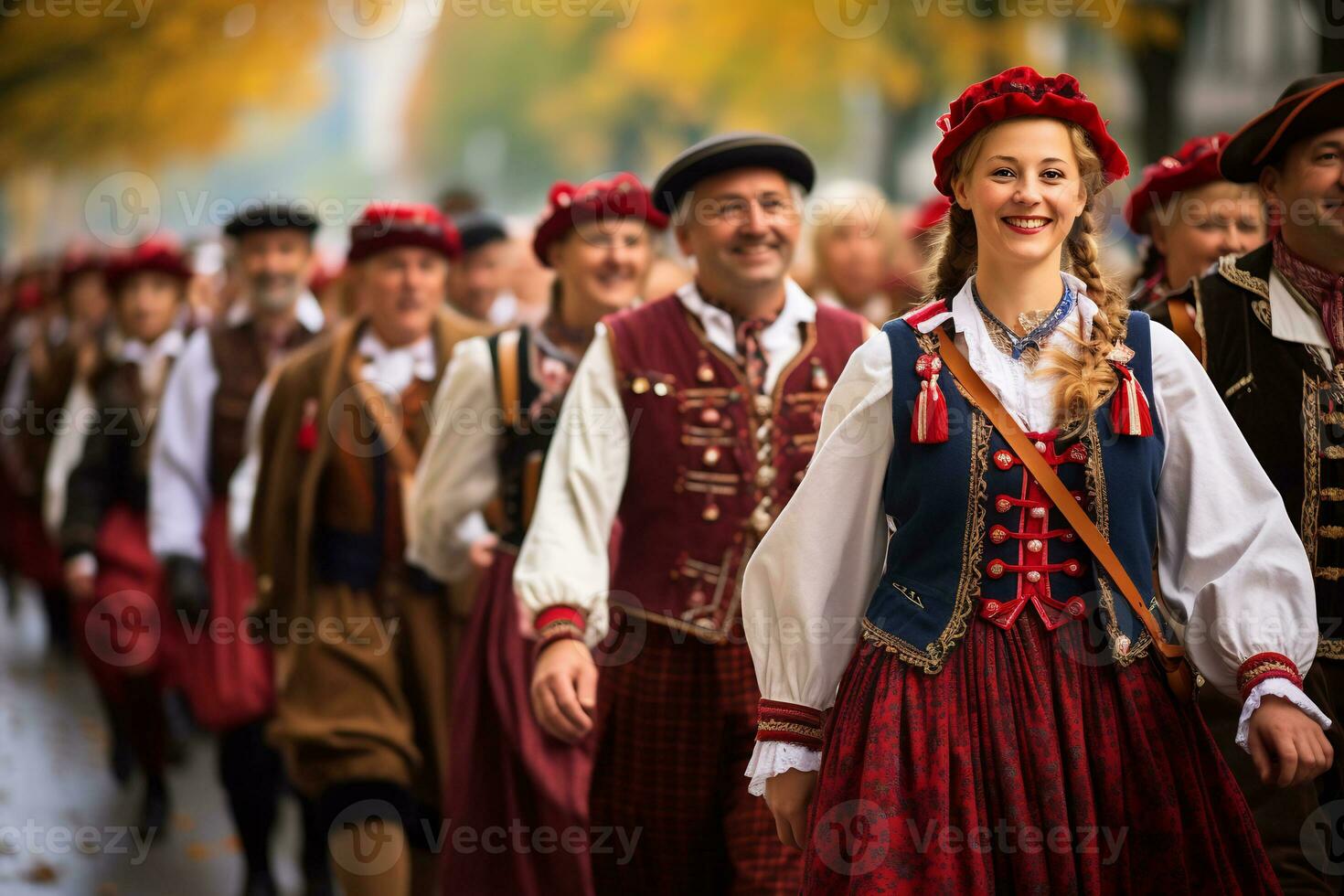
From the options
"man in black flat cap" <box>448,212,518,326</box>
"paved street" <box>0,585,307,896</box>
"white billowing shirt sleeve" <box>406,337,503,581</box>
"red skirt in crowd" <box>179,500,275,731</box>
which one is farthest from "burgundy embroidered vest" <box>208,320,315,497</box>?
"white billowing shirt sleeve" <box>406,337,503,581</box>

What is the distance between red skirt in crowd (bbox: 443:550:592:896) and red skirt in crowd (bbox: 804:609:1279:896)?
1830 millimetres

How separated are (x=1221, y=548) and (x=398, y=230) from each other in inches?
154

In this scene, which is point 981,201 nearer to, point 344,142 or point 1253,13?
point 1253,13

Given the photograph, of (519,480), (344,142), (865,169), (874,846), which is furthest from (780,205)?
(344,142)

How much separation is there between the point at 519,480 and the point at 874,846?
8.93 feet

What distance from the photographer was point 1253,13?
27.3 metres

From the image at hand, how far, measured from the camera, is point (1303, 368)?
4379 mm

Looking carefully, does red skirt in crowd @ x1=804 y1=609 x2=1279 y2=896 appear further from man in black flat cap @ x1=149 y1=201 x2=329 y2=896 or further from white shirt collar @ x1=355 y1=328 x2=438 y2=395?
man in black flat cap @ x1=149 y1=201 x2=329 y2=896

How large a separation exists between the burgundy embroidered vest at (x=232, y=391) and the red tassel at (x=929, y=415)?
4902mm

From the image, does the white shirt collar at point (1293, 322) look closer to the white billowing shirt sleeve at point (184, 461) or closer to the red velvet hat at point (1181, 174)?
the red velvet hat at point (1181, 174)

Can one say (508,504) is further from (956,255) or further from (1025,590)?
(1025,590)

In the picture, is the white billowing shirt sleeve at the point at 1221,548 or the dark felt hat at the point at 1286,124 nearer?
the white billowing shirt sleeve at the point at 1221,548

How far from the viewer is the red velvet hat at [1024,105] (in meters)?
3.60
